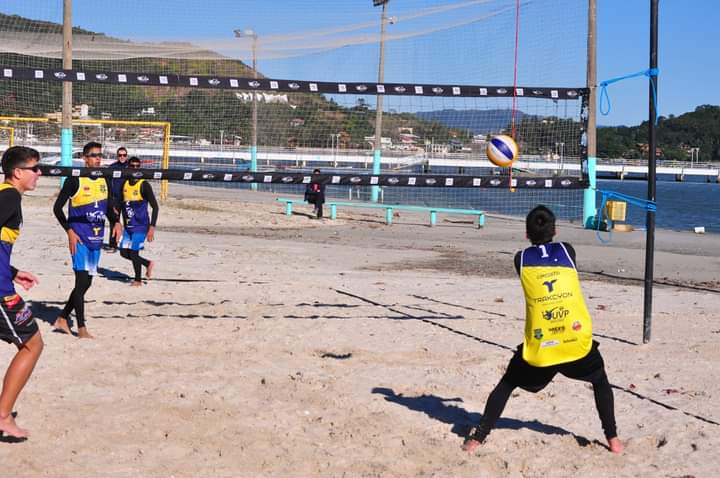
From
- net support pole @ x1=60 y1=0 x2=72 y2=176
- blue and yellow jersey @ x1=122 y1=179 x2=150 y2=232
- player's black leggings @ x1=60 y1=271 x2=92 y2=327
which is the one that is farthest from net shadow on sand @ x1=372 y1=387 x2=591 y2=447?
net support pole @ x1=60 y1=0 x2=72 y2=176

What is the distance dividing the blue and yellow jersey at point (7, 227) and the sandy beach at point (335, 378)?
3.22 feet

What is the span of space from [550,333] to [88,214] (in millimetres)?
4985

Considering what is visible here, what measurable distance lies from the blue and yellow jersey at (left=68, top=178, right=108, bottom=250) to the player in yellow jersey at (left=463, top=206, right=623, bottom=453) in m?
4.54

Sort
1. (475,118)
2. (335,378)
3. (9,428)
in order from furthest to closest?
(475,118) → (335,378) → (9,428)

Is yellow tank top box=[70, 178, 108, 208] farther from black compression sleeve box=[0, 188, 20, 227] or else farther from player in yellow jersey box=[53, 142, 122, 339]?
black compression sleeve box=[0, 188, 20, 227]

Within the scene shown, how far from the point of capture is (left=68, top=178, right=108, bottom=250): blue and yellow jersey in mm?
8211

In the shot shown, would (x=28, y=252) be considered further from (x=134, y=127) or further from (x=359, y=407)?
(x=134, y=127)

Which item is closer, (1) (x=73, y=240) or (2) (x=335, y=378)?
(2) (x=335, y=378)

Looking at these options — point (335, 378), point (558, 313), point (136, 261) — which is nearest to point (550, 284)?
point (558, 313)

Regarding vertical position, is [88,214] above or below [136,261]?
above

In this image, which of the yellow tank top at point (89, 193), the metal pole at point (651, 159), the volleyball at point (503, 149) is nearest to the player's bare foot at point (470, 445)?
the metal pole at point (651, 159)

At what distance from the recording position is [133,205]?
11125mm

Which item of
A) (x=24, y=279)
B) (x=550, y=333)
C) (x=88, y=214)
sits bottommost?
(x=550, y=333)

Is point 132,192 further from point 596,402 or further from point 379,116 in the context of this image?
point 596,402
